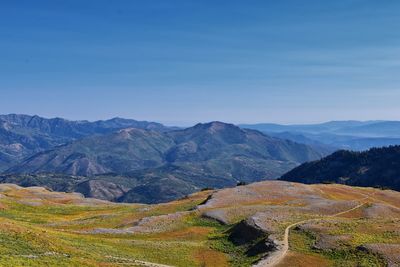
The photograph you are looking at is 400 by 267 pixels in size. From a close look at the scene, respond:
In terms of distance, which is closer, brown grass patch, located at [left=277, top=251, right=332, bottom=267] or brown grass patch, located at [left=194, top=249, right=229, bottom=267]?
brown grass patch, located at [left=277, top=251, right=332, bottom=267]

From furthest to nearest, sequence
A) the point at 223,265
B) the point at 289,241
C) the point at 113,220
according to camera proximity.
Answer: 1. the point at 113,220
2. the point at 289,241
3. the point at 223,265

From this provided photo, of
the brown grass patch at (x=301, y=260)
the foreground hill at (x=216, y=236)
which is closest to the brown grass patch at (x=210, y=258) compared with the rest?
the foreground hill at (x=216, y=236)

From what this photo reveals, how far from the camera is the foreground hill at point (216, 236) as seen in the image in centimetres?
5588

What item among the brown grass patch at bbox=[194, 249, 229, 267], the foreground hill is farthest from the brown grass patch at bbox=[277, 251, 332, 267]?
the brown grass patch at bbox=[194, 249, 229, 267]

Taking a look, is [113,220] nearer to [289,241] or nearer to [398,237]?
[289,241]

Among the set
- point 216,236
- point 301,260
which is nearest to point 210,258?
point 301,260

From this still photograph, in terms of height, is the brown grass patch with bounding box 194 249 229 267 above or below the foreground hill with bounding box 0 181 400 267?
below

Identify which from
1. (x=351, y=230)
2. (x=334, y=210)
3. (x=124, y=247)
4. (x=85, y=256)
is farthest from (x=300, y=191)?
(x=85, y=256)

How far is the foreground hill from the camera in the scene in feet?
183

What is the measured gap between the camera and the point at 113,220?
324ft

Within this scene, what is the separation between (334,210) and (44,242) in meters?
72.2

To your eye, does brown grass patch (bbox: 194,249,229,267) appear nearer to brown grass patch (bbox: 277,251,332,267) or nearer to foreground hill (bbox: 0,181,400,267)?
foreground hill (bbox: 0,181,400,267)

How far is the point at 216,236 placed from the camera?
8494cm

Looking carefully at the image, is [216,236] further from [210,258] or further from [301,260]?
[301,260]
